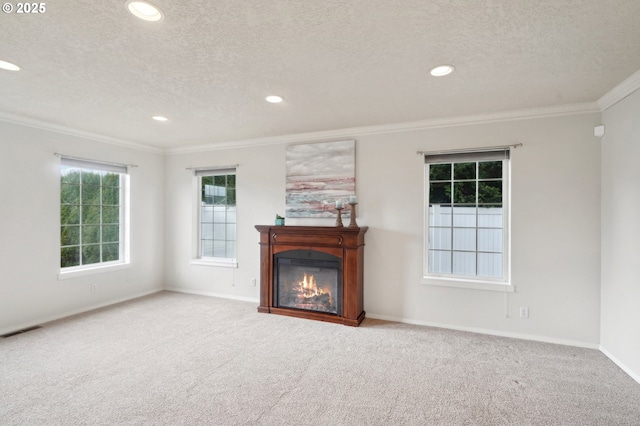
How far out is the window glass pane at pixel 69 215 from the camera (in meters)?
4.07

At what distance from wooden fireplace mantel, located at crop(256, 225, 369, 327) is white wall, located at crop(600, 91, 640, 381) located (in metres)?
2.42

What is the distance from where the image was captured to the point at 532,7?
1.65 metres

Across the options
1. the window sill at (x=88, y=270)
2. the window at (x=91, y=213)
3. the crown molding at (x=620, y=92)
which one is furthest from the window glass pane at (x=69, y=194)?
the crown molding at (x=620, y=92)

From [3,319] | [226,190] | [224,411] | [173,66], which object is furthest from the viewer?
[226,190]

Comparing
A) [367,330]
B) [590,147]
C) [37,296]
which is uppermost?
[590,147]

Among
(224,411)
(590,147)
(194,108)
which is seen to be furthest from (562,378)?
(194,108)

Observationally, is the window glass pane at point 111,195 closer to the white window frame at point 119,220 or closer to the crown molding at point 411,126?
the white window frame at point 119,220

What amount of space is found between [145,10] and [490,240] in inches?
150

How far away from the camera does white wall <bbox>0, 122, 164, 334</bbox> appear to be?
3477 millimetres

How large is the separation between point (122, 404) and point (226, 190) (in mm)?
3366

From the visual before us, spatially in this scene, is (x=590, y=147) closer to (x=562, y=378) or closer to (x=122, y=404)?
(x=562, y=378)

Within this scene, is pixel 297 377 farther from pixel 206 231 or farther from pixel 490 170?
pixel 206 231

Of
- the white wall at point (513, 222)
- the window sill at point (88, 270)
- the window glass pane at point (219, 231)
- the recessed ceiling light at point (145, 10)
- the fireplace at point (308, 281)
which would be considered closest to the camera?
the recessed ceiling light at point (145, 10)

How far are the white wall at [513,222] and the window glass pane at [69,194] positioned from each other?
2307 millimetres
